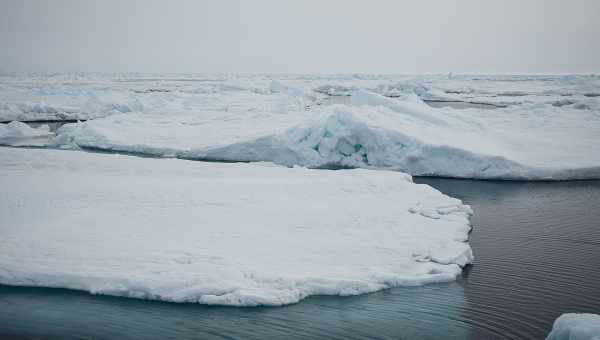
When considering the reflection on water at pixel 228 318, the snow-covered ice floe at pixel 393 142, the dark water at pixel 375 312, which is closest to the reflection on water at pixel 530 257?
the dark water at pixel 375 312

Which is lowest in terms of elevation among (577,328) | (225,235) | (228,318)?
(228,318)

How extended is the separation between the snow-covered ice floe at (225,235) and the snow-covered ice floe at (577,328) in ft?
6.82

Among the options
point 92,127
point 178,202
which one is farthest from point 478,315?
point 92,127

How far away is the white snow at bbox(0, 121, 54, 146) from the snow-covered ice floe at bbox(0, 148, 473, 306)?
23.6 ft

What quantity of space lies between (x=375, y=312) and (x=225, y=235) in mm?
2285

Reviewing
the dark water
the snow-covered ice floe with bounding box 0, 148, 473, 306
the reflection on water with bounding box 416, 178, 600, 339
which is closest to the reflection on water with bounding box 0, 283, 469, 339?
the dark water

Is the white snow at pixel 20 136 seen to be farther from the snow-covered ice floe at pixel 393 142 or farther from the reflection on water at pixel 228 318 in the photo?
the reflection on water at pixel 228 318

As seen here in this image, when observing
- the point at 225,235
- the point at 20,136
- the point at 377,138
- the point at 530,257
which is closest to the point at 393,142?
the point at 377,138

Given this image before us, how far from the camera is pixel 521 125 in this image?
16.2 metres

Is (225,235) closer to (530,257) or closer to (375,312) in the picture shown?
(375,312)

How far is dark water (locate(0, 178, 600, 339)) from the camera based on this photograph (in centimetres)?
443

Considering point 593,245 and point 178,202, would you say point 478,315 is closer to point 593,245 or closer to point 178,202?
point 593,245

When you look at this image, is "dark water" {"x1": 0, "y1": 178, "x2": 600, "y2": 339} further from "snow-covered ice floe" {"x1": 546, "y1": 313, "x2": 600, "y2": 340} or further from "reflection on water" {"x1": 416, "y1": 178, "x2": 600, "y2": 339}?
"snow-covered ice floe" {"x1": 546, "y1": 313, "x2": 600, "y2": 340}

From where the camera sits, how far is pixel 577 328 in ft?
10.4
